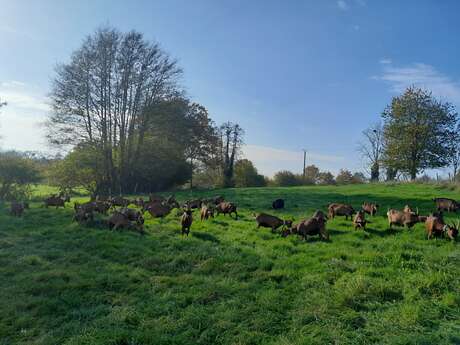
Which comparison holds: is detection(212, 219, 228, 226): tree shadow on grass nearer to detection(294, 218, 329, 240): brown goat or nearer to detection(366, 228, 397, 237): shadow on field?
detection(294, 218, 329, 240): brown goat

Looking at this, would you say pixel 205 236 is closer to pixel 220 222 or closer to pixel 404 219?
pixel 220 222

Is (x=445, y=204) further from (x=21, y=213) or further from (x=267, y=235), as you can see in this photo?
(x=21, y=213)

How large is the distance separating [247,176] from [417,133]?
943 inches

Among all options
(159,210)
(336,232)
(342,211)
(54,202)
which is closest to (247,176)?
(54,202)

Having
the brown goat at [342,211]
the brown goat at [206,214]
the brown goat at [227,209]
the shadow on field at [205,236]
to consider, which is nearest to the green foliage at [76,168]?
the brown goat at [227,209]

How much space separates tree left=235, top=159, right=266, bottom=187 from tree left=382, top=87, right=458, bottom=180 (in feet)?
62.6

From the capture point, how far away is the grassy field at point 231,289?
563cm

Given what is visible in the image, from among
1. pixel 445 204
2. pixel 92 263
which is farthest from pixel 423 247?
pixel 92 263

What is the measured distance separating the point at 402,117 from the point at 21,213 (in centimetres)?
4170

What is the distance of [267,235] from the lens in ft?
39.2

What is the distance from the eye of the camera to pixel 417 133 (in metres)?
41.5

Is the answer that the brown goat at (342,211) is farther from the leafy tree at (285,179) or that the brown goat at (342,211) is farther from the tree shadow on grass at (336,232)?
the leafy tree at (285,179)

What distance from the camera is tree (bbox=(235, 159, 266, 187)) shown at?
Result: 53812 millimetres

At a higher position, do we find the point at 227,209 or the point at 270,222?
the point at 227,209
